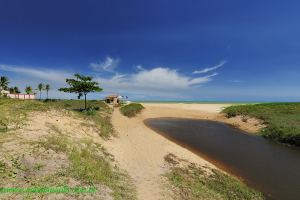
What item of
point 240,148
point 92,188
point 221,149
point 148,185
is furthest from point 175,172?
point 240,148

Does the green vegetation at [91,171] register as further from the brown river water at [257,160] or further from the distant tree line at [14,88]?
the distant tree line at [14,88]

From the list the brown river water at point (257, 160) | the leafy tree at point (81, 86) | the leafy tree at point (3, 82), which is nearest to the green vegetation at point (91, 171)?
the brown river water at point (257, 160)

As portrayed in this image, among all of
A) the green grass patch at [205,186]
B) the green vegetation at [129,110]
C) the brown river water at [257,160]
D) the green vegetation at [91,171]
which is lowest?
the brown river water at [257,160]

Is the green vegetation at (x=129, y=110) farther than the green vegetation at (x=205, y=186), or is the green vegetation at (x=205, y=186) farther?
the green vegetation at (x=129, y=110)

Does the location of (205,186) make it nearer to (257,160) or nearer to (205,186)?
(205,186)

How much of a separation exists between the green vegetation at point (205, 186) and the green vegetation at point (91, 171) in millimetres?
2656

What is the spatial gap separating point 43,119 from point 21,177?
1266 cm

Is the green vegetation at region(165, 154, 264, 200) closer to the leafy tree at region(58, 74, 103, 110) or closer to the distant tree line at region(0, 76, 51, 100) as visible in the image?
A: the leafy tree at region(58, 74, 103, 110)

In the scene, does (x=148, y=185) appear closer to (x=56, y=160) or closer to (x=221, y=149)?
(x=56, y=160)

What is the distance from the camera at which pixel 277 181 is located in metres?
15.1

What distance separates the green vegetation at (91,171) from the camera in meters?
10.1

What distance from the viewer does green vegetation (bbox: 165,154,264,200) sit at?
11266 millimetres

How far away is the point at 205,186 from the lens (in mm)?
12477

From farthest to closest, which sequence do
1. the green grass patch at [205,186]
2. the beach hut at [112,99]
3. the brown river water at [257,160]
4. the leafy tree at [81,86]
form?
the beach hut at [112,99] → the leafy tree at [81,86] → the brown river water at [257,160] → the green grass patch at [205,186]
